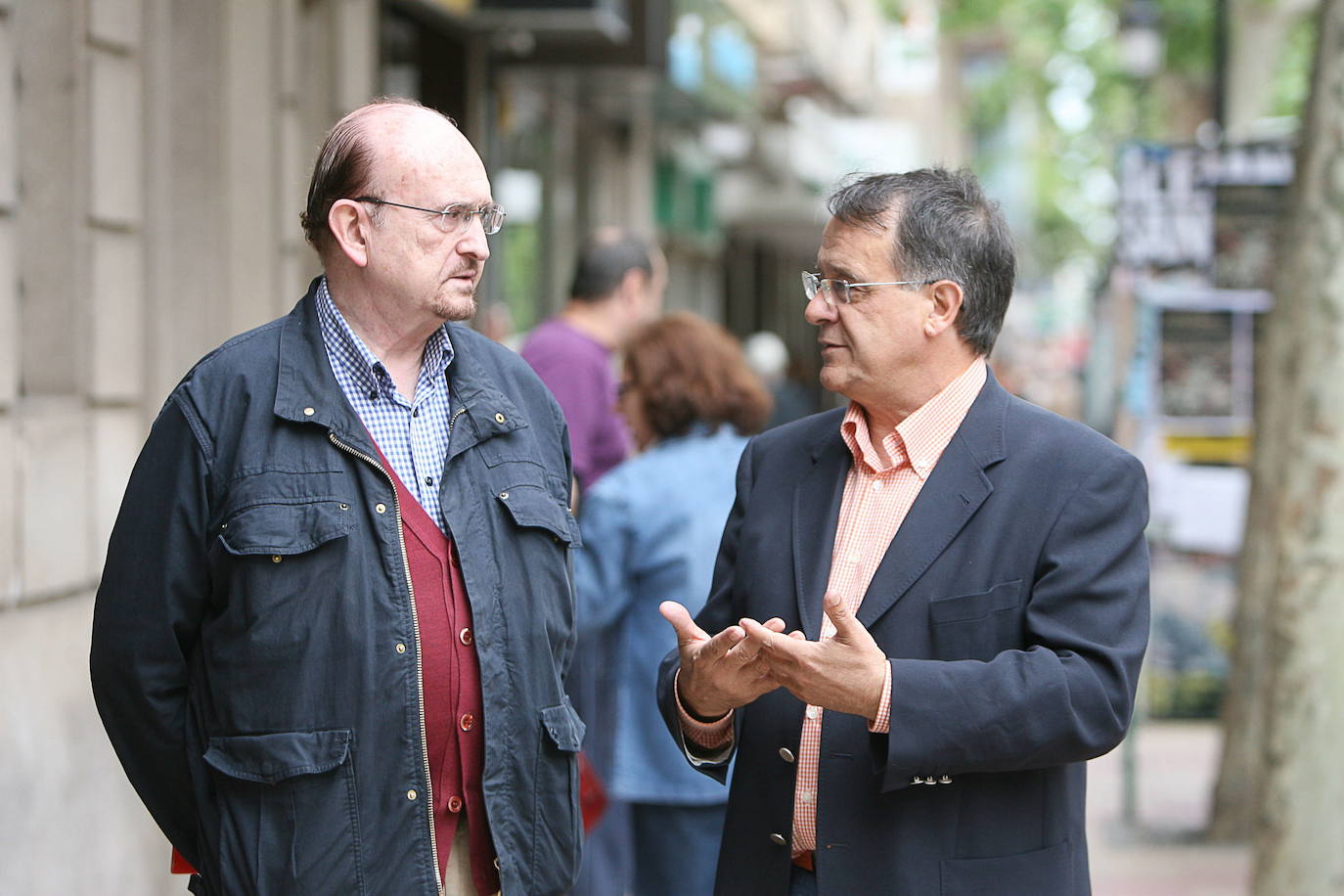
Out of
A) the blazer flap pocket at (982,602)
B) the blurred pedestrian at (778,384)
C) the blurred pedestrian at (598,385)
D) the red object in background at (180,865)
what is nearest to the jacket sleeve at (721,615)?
the blazer flap pocket at (982,602)

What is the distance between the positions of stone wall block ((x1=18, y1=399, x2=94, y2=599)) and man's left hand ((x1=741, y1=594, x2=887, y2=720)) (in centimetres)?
315

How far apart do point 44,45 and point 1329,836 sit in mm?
4847

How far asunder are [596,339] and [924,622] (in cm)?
350

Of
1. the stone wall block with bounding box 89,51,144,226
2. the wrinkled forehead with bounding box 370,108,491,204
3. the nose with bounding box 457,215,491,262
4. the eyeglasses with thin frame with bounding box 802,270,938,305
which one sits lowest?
the eyeglasses with thin frame with bounding box 802,270,938,305

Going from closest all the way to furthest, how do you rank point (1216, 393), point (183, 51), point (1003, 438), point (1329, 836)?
point (1003, 438) → point (1329, 836) → point (183, 51) → point (1216, 393)

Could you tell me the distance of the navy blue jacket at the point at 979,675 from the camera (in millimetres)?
2719

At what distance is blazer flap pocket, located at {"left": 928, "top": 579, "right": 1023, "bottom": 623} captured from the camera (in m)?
2.84

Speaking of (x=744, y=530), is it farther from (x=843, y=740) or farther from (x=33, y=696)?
(x=33, y=696)

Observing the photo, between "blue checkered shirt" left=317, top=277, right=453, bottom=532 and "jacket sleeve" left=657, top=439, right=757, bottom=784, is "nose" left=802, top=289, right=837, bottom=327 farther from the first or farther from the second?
"blue checkered shirt" left=317, top=277, right=453, bottom=532

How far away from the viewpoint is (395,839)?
2.79 metres

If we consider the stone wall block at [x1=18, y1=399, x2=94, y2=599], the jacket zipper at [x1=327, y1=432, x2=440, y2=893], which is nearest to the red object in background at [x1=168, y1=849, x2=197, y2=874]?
the jacket zipper at [x1=327, y1=432, x2=440, y2=893]

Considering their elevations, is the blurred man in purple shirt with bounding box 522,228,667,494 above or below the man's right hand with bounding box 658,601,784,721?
above

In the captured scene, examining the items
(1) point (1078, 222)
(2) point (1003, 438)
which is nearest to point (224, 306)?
(2) point (1003, 438)

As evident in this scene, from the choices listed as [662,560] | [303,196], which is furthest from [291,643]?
[303,196]
